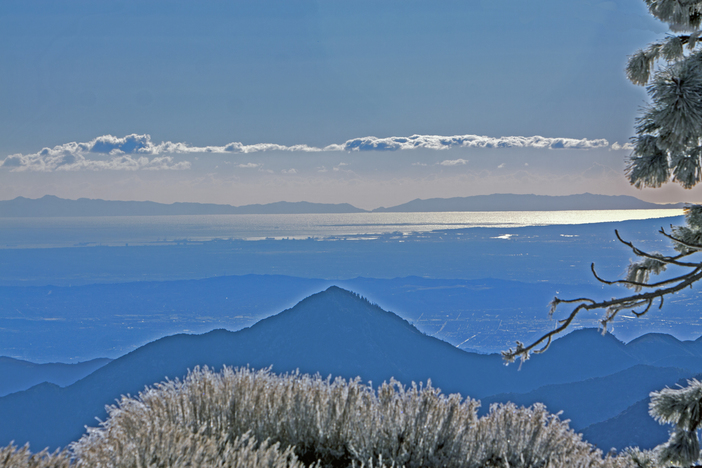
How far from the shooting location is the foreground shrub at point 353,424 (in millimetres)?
4137

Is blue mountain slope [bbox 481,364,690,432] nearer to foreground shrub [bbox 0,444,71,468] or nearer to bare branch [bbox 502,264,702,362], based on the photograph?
bare branch [bbox 502,264,702,362]

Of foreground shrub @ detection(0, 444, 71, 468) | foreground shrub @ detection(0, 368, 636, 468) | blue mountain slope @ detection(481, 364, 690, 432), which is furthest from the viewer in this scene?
blue mountain slope @ detection(481, 364, 690, 432)

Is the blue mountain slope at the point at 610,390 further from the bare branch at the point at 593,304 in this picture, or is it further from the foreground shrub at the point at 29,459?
the foreground shrub at the point at 29,459

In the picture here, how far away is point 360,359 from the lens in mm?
60531

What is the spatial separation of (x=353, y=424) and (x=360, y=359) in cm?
5790

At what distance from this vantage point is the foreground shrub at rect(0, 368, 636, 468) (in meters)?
4.14

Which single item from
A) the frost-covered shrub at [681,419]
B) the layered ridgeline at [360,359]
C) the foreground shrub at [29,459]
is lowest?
the layered ridgeline at [360,359]

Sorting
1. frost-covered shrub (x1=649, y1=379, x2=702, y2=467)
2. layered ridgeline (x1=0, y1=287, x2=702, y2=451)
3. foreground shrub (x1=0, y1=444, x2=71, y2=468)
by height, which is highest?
foreground shrub (x1=0, y1=444, x2=71, y2=468)

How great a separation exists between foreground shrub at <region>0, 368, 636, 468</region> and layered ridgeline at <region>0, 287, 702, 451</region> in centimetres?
4104

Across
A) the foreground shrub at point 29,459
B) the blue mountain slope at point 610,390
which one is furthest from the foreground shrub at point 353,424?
the blue mountain slope at point 610,390

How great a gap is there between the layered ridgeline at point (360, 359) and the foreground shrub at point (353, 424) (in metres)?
41.0

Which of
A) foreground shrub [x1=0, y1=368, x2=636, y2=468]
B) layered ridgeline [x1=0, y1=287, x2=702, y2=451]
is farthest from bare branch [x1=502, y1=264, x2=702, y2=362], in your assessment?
layered ridgeline [x1=0, y1=287, x2=702, y2=451]

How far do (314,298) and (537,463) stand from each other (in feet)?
194

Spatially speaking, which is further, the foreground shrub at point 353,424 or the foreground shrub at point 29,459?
Result: the foreground shrub at point 353,424
